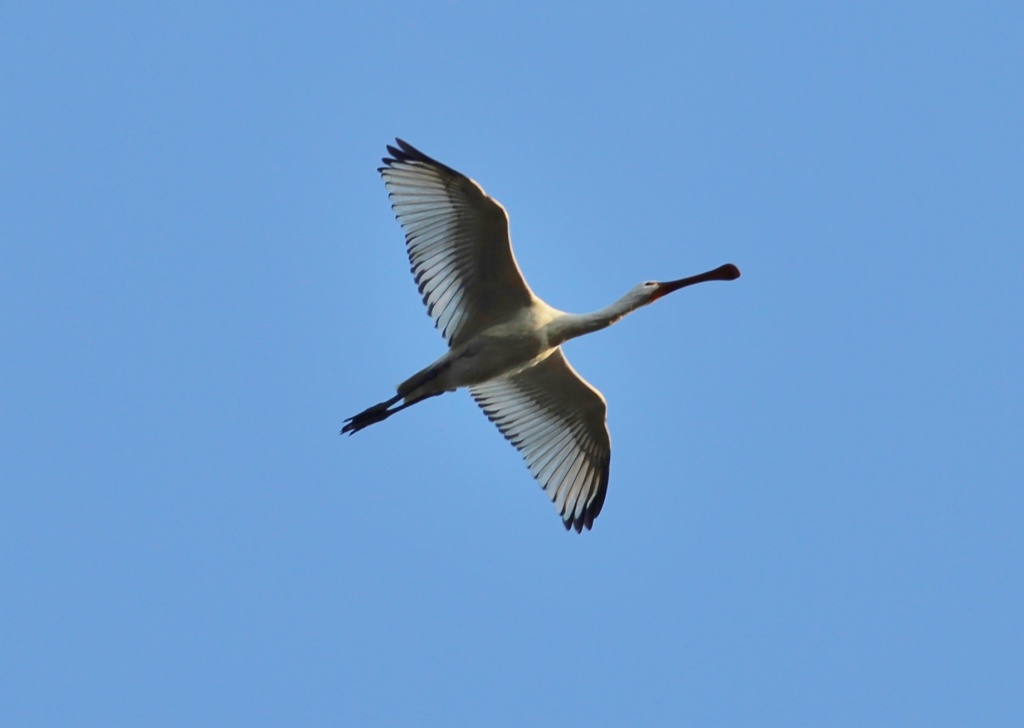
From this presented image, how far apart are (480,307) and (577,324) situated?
941mm

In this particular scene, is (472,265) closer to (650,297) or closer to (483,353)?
(483,353)

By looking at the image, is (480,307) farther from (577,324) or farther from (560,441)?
(560,441)

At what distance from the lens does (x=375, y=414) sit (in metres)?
13.9

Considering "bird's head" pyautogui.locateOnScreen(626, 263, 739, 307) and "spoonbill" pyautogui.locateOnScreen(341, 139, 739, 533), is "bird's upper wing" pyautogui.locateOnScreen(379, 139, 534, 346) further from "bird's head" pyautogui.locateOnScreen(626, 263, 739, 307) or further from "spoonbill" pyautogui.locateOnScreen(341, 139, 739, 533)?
"bird's head" pyautogui.locateOnScreen(626, 263, 739, 307)

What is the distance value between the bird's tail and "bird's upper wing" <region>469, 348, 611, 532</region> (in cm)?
96

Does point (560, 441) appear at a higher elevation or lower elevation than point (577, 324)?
lower

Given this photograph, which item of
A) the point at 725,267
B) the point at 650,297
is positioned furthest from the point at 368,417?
the point at 725,267

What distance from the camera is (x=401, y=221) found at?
13234 millimetres

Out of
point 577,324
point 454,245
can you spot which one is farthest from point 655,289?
point 454,245

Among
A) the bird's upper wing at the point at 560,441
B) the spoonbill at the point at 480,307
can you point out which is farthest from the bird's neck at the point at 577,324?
the bird's upper wing at the point at 560,441

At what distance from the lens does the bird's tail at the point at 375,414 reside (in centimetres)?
1376

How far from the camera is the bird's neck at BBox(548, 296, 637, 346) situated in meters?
13.2

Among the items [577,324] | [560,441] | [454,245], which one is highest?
[454,245]

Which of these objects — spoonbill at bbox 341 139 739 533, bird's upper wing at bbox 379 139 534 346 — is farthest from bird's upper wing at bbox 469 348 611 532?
bird's upper wing at bbox 379 139 534 346
